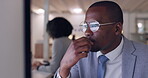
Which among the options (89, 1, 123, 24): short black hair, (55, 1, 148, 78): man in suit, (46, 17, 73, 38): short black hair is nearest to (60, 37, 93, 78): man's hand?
(55, 1, 148, 78): man in suit

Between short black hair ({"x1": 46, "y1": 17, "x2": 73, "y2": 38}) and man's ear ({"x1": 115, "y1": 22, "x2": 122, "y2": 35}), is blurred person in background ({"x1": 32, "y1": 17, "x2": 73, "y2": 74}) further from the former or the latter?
man's ear ({"x1": 115, "y1": 22, "x2": 122, "y2": 35})

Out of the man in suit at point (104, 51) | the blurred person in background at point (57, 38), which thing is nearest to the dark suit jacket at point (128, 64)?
the man in suit at point (104, 51)

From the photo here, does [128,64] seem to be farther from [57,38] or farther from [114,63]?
[57,38]

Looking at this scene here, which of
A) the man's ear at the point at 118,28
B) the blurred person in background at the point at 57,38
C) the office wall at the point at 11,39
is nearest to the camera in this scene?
the office wall at the point at 11,39

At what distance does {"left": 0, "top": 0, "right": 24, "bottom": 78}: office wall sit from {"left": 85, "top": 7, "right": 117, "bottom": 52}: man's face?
18 centimetres

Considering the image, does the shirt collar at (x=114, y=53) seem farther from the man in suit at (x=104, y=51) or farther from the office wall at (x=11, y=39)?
the office wall at (x=11, y=39)

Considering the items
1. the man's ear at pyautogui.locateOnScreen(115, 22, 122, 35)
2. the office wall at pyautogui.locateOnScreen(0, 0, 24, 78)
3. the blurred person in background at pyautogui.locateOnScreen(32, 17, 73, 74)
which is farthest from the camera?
the blurred person in background at pyautogui.locateOnScreen(32, 17, 73, 74)

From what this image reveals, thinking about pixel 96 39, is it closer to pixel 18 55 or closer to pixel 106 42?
pixel 106 42

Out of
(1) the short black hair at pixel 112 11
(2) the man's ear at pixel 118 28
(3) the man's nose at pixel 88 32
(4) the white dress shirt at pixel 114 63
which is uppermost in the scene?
(1) the short black hair at pixel 112 11

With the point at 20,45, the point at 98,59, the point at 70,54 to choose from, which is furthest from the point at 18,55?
the point at 98,59

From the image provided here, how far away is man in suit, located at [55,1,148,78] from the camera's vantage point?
464mm

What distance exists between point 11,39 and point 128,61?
33cm

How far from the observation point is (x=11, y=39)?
43 centimetres

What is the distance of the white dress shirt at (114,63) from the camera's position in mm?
526
